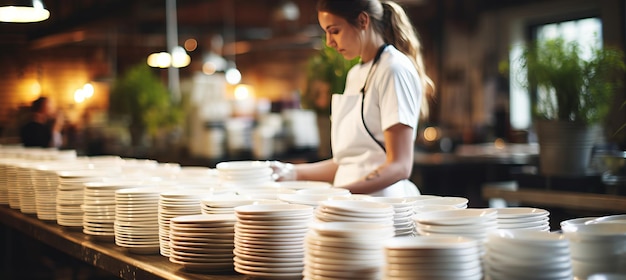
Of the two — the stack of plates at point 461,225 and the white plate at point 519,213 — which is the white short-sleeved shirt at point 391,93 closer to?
the white plate at point 519,213

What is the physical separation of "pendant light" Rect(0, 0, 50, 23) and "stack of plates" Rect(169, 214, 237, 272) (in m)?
2.46

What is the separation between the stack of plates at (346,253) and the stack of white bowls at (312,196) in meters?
0.48

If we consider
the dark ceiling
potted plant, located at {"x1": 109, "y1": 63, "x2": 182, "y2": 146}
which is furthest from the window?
potted plant, located at {"x1": 109, "y1": 63, "x2": 182, "y2": 146}

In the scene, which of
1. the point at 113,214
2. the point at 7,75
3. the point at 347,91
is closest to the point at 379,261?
the point at 113,214

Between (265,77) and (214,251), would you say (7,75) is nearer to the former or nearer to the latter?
(214,251)

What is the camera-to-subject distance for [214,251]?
6.01 feet

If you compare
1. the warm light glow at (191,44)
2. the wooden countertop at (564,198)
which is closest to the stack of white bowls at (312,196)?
the wooden countertop at (564,198)

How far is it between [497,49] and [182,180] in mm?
8453

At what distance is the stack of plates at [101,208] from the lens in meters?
2.45

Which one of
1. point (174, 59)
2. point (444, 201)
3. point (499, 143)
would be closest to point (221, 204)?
point (444, 201)

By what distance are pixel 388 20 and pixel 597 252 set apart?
1570 mm

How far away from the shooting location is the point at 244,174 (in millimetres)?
2709

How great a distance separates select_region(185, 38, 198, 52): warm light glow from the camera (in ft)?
47.4

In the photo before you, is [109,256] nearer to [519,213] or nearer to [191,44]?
[519,213]
